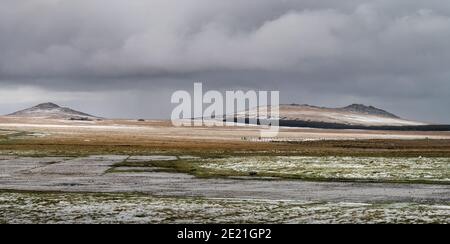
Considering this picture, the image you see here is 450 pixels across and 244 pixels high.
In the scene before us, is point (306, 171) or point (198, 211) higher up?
point (198, 211)

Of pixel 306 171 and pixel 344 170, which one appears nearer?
pixel 306 171

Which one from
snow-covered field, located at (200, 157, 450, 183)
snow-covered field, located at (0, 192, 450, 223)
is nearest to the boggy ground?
snow-covered field, located at (0, 192, 450, 223)

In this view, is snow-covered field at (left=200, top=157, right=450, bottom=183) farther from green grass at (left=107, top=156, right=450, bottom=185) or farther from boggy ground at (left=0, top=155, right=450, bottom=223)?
boggy ground at (left=0, top=155, right=450, bottom=223)

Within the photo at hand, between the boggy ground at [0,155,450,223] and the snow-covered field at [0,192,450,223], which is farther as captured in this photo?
the boggy ground at [0,155,450,223]

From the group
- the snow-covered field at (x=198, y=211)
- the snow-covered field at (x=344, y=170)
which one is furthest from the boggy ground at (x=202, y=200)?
the snow-covered field at (x=344, y=170)

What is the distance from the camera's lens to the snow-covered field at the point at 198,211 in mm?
23812

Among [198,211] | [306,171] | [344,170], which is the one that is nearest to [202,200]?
[198,211]

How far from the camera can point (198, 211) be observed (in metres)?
26.2

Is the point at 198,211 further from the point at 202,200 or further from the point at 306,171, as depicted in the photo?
the point at 306,171

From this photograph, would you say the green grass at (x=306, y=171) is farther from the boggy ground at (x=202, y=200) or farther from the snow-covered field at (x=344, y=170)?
the boggy ground at (x=202, y=200)

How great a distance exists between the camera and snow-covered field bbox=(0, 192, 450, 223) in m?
23.8

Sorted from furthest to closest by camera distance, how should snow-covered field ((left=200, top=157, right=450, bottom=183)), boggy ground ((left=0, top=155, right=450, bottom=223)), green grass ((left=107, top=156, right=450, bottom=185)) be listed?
snow-covered field ((left=200, top=157, right=450, bottom=183))
green grass ((left=107, top=156, right=450, bottom=185))
boggy ground ((left=0, top=155, right=450, bottom=223))
